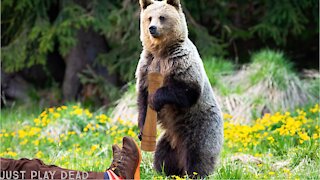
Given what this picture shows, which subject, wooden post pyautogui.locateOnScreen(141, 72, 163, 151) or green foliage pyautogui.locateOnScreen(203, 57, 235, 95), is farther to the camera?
green foliage pyautogui.locateOnScreen(203, 57, 235, 95)

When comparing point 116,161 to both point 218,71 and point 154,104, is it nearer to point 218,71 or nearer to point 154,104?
point 154,104

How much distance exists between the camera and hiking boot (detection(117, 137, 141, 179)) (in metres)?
4.02

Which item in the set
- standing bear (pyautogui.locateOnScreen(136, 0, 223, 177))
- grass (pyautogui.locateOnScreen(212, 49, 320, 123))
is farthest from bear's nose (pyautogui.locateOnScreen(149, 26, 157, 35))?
grass (pyautogui.locateOnScreen(212, 49, 320, 123))

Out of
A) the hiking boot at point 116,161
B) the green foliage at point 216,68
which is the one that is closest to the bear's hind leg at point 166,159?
the hiking boot at point 116,161

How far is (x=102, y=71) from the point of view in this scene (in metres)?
9.75

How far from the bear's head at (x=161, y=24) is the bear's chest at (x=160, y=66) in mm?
93

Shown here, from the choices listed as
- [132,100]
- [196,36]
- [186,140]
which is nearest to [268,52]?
[196,36]

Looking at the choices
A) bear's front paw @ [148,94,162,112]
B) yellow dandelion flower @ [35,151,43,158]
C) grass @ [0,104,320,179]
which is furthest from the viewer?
yellow dandelion flower @ [35,151,43,158]

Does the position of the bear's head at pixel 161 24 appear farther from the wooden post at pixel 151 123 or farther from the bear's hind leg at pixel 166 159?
the bear's hind leg at pixel 166 159

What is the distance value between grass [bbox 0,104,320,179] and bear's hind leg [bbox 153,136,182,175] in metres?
0.08

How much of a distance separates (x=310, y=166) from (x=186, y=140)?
3.37 ft

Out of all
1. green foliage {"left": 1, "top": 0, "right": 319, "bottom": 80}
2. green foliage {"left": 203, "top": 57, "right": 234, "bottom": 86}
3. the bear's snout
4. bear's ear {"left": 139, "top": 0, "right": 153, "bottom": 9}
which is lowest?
the bear's snout

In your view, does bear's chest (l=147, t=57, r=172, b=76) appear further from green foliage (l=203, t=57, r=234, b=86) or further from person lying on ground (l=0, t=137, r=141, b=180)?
green foliage (l=203, t=57, r=234, b=86)

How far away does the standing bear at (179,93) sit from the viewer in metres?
4.58
